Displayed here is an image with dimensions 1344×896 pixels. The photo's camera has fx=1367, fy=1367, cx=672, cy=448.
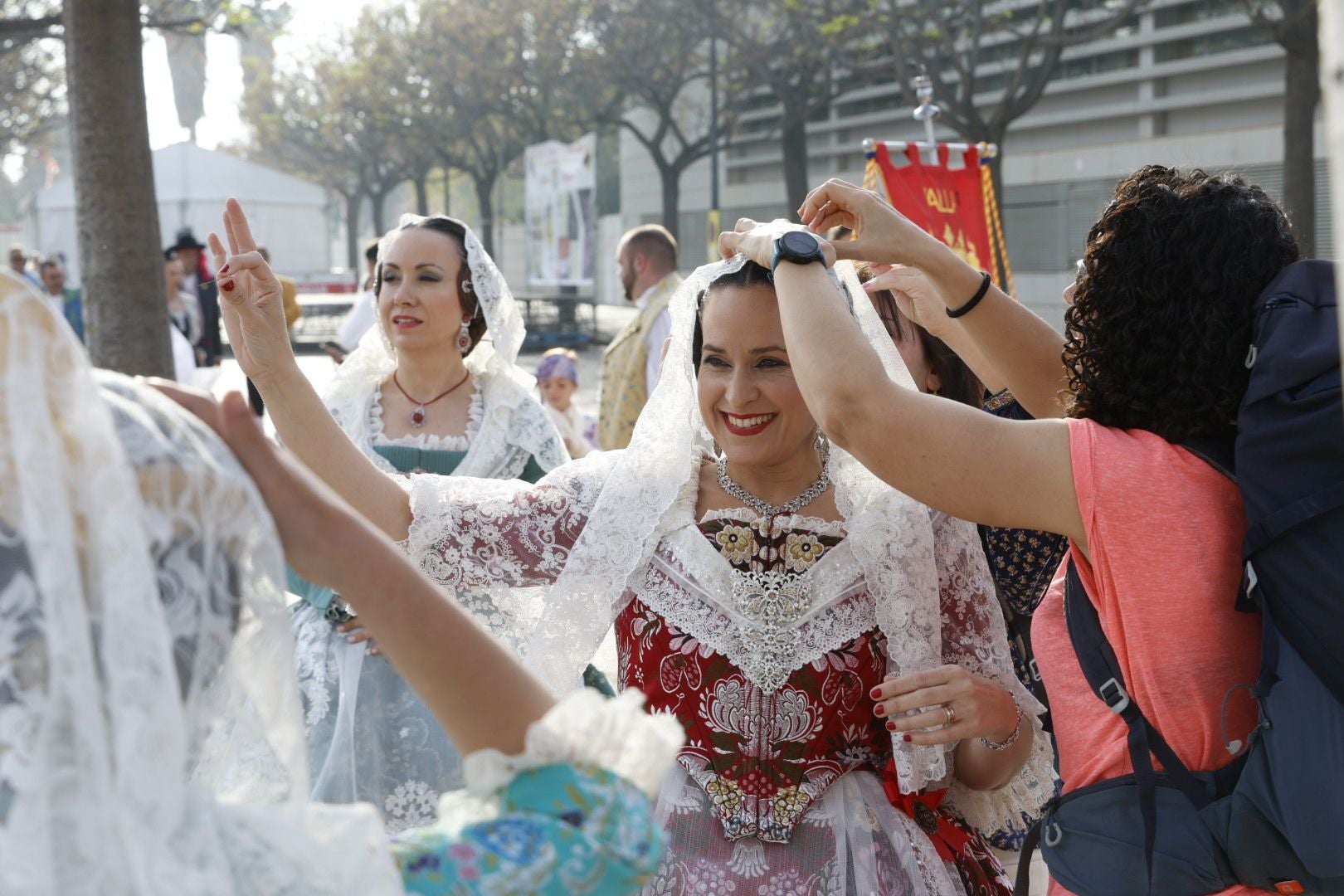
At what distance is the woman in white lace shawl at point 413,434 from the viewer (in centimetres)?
350

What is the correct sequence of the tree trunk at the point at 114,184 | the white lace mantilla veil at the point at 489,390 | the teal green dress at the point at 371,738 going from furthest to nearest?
1. the tree trunk at the point at 114,184
2. the white lace mantilla veil at the point at 489,390
3. the teal green dress at the point at 371,738

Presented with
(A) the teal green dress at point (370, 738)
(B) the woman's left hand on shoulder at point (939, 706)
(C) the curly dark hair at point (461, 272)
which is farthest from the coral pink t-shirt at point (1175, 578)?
(C) the curly dark hair at point (461, 272)

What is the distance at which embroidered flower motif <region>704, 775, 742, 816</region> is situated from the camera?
2.38 metres

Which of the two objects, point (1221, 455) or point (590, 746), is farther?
point (1221, 455)

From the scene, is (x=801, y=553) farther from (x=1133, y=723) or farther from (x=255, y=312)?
(x=255, y=312)

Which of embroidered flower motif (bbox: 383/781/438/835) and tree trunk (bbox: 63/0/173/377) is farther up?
tree trunk (bbox: 63/0/173/377)

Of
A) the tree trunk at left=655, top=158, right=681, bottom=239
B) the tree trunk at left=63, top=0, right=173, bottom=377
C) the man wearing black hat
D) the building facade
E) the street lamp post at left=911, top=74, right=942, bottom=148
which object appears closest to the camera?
the tree trunk at left=63, top=0, right=173, bottom=377

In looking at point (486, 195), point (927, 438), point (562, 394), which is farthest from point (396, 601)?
point (486, 195)

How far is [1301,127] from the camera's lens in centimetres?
→ 1280

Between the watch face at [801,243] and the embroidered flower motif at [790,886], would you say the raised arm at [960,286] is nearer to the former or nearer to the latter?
the watch face at [801,243]

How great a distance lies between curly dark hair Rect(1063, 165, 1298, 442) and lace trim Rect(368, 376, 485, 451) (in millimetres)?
2431

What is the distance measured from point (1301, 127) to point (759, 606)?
12264mm

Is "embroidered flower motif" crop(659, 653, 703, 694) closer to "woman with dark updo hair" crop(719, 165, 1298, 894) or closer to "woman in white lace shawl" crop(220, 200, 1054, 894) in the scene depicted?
"woman in white lace shawl" crop(220, 200, 1054, 894)

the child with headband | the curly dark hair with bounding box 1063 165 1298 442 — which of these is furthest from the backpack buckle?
the child with headband
